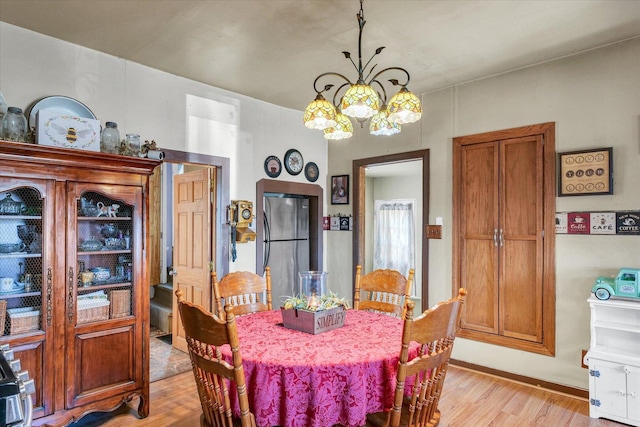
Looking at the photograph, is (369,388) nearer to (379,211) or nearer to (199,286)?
(199,286)

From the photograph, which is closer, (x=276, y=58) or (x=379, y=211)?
(x=276, y=58)

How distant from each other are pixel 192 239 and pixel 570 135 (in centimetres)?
350

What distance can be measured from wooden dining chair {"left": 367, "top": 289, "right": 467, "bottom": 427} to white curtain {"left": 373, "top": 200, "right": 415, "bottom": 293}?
4859 mm

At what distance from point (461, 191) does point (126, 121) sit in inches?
119

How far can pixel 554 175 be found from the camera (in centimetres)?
313

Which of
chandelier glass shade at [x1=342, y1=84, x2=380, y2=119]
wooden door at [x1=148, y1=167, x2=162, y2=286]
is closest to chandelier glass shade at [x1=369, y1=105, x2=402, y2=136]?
chandelier glass shade at [x1=342, y1=84, x2=380, y2=119]

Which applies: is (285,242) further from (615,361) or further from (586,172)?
(615,361)

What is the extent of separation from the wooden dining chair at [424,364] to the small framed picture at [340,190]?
3.00 meters

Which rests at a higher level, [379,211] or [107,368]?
[379,211]

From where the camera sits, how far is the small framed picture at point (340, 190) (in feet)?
15.4

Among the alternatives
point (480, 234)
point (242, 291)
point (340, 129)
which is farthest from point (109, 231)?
point (480, 234)

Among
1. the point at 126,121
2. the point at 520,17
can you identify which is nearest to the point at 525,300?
the point at 520,17

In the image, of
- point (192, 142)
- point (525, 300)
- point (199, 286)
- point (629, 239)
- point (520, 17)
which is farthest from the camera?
point (199, 286)

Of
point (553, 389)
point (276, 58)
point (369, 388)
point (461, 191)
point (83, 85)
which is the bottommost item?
point (553, 389)
